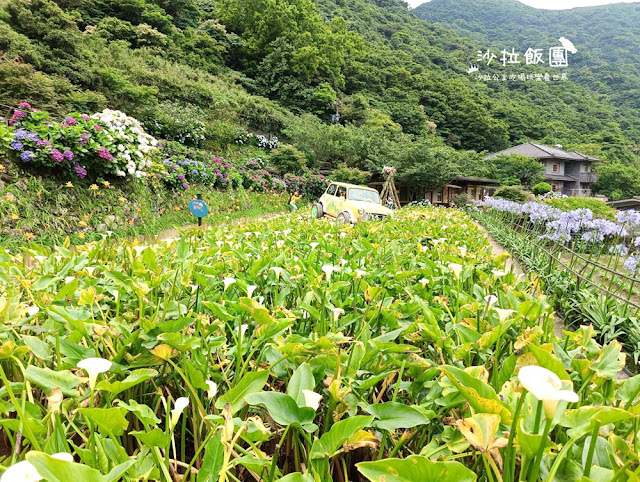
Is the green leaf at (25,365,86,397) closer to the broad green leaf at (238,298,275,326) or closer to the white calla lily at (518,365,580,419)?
the broad green leaf at (238,298,275,326)

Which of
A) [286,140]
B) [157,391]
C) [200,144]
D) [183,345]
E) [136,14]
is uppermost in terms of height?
[136,14]

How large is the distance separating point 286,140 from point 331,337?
23254 millimetres

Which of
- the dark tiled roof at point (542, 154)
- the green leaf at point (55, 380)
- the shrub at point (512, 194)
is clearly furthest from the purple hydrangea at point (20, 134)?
the dark tiled roof at point (542, 154)

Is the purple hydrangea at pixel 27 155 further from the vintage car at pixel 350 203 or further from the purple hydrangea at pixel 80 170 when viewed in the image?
the vintage car at pixel 350 203

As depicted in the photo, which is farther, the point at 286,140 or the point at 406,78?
the point at 406,78

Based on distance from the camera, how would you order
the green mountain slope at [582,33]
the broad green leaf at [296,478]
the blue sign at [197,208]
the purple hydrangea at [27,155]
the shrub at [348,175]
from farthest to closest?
the green mountain slope at [582,33]
the shrub at [348,175]
the purple hydrangea at [27,155]
the blue sign at [197,208]
the broad green leaf at [296,478]

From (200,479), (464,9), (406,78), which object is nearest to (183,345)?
(200,479)

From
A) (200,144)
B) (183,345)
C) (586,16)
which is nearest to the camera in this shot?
(183,345)

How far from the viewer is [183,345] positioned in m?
0.71

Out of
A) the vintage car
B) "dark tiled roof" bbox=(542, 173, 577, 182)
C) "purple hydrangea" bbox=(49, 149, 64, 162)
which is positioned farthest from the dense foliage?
"purple hydrangea" bbox=(49, 149, 64, 162)

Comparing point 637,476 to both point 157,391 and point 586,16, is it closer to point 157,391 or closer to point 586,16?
point 157,391

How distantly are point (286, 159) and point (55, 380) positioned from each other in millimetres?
17112

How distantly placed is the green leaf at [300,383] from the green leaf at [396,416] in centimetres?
12

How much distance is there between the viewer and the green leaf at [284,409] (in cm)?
59
